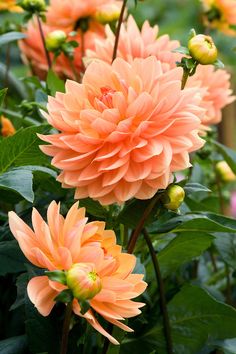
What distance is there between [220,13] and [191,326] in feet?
A: 1.74

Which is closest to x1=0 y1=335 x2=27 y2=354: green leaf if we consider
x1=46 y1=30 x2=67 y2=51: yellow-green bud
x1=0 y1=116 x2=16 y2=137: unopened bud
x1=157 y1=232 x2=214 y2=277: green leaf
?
x1=157 y1=232 x2=214 y2=277: green leaf

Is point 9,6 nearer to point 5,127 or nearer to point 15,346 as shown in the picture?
point 5,127

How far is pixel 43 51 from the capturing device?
3.81ft

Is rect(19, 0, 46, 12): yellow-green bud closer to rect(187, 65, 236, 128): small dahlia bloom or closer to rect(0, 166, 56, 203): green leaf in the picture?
rect(187, 65, 236, 128): small dahlia bloom

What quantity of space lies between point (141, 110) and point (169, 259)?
0.71 ft

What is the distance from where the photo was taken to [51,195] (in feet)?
2.78

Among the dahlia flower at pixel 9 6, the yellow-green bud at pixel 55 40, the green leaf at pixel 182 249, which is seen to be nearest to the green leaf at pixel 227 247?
the green leaf at pixel 182 249

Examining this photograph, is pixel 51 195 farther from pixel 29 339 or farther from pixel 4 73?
pixel 4 73

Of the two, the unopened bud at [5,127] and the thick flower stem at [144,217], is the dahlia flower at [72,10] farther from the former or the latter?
the thick flower stem at [144,217]

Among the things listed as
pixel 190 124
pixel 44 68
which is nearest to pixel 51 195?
pixel 190 124

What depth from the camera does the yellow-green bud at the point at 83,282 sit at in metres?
0.54

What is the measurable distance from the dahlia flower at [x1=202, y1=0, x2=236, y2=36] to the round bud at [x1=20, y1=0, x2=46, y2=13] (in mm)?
265

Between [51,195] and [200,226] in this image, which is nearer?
[200,226]

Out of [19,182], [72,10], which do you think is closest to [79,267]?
[19,182]
